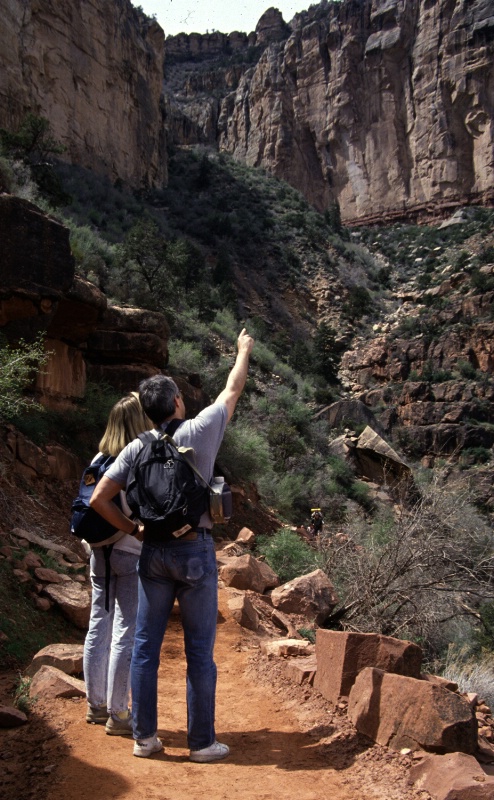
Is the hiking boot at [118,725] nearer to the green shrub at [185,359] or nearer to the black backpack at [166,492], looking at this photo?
the black backpack at [166,492]

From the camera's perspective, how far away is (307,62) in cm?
6272

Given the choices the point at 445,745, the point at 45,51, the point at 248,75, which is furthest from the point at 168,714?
the point at 248,75

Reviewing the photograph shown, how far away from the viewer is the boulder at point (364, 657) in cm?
390

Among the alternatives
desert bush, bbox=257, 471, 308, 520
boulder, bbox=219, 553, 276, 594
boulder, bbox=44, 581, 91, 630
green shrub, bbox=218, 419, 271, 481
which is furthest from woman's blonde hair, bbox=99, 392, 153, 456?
desert bush, bbox=257, 471, 308, 520

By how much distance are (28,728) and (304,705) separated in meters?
1.67

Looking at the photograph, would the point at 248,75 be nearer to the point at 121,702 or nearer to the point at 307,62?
the point at 307,62

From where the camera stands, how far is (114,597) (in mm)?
3676

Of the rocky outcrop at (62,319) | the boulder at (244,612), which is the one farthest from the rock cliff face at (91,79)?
the boulder at (244,612)

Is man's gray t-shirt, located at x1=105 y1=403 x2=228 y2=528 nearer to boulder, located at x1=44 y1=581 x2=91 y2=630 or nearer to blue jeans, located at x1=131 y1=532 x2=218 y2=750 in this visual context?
blue jeans, located at x1=131 y1=532 x2=218 y2=750

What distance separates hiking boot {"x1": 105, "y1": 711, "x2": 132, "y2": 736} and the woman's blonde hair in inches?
53.8

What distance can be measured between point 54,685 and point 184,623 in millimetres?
1382

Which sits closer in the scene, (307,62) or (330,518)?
(330,518)

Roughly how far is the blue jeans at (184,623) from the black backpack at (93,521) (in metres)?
0.48

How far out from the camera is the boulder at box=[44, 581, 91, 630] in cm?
573
